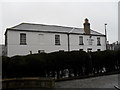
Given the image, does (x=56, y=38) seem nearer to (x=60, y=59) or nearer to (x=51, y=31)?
(x=51, y=31)

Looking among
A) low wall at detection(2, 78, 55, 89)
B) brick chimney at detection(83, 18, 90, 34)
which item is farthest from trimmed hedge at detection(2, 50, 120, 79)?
brick chimney at detection(83, 18, 90, 34)

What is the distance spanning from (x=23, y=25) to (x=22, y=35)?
2.95m

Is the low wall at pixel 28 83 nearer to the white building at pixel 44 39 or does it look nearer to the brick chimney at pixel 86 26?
the white building at pixel 44 39

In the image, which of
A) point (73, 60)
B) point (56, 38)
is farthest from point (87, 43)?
point (73, 60)

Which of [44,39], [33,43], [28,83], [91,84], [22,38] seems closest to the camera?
[28,83]

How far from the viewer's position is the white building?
95.2 ft

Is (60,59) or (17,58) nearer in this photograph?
(17,58)

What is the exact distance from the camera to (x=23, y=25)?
106ft

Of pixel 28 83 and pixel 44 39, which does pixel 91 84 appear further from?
pixel 44 39

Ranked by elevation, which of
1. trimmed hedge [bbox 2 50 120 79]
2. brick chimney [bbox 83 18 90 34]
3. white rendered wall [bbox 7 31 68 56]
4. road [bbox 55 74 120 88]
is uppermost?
brick chimney [bbox 83 18 90 34]

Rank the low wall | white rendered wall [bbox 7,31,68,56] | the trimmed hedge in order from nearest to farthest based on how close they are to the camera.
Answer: the low wall → the trimmed hedge → white rendered wall [bbox 7,31,68,56]

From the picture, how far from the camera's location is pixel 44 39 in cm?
→ 3125

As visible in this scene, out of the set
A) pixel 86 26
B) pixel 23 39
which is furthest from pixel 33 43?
pixel 86 26

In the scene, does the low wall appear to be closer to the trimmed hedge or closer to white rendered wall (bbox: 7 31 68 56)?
the trimmed hedge
